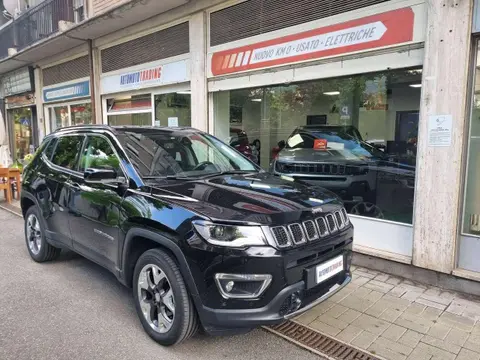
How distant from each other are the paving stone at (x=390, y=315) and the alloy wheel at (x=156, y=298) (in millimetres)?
1987

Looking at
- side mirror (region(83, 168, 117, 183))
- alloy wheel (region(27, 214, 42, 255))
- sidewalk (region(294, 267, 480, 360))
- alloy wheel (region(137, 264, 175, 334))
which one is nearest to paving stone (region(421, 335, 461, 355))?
sidewalk (region(294, 267, 480, 360))

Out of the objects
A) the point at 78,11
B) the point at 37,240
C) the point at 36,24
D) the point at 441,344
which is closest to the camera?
the point at 441,344

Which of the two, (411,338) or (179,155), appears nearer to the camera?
(411,338)

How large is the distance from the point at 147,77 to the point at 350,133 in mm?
4860

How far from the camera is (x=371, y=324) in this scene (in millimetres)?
3344

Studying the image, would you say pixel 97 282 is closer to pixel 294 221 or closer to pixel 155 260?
pixel 155 260

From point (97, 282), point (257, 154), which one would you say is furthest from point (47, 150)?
point (257, 154)

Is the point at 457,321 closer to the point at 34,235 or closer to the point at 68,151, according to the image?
the point at 68,151

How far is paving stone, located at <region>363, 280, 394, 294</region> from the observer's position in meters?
4.09

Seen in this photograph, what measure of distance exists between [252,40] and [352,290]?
166 inches

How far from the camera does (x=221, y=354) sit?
2.84m

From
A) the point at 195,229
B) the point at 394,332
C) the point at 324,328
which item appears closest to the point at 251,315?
the point at 195,229

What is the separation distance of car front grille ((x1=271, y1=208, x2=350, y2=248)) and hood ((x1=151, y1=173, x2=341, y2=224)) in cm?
6

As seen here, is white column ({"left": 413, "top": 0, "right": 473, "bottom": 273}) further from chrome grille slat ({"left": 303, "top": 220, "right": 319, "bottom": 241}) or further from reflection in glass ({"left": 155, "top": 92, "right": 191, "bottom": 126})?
reflection in glass ({"left": 155, "top": 92, "right": 191, "bottom": 126})
